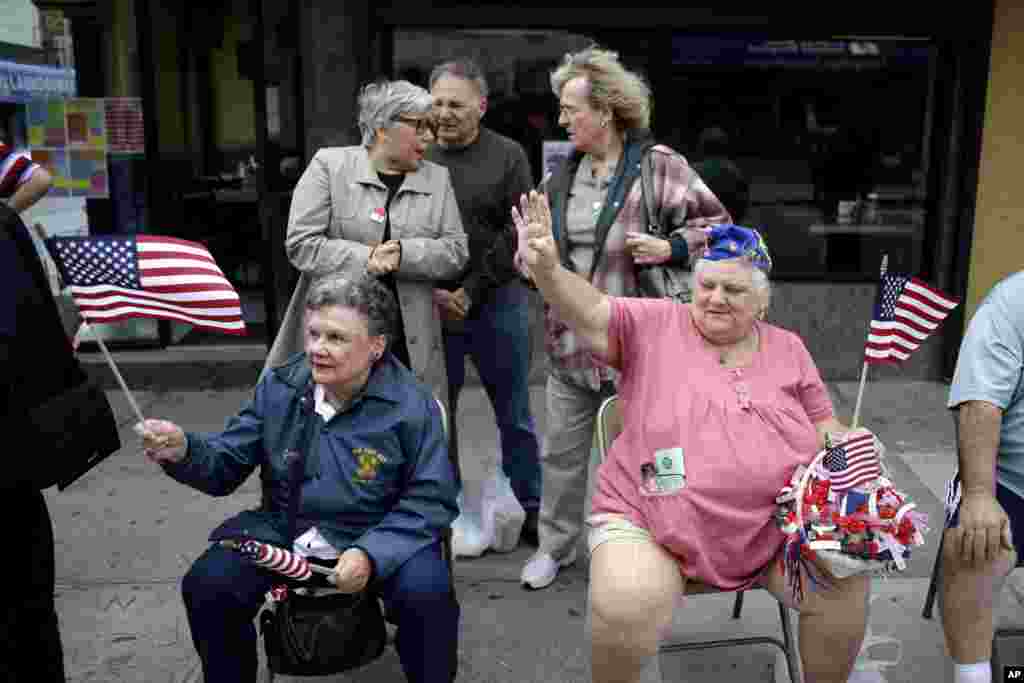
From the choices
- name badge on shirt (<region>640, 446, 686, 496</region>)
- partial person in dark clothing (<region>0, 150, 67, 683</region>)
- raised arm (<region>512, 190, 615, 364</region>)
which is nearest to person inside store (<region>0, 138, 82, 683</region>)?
partial person in dark clothing (<region>0, 150, 67, 683</region>)

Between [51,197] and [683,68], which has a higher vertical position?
[683,68]

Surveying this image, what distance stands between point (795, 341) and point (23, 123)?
17.5 ft

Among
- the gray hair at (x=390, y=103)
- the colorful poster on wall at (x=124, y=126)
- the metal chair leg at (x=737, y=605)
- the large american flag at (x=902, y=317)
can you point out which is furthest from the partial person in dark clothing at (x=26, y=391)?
the colorful poster on wall at (x=124, y=126)

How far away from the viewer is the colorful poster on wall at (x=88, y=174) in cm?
662

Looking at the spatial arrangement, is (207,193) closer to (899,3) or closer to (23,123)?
(23,123)

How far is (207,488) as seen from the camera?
294 centimetres

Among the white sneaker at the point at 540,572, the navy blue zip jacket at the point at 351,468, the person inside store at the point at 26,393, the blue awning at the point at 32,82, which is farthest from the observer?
the blue awning at the point at 32,82

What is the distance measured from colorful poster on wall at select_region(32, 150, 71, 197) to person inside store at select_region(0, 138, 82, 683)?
408cm

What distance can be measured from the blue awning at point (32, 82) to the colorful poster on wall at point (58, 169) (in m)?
0.36

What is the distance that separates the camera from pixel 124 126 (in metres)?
6.62

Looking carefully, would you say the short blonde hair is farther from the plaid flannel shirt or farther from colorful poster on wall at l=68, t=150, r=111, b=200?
colorful poster on wall at l=68, t=150, r=111, b=200

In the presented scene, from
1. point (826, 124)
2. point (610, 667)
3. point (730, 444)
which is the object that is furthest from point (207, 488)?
point (826, 124)

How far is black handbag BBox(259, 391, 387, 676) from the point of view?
272cm

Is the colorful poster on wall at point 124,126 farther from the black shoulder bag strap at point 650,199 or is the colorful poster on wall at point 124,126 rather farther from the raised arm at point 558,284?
the raised arm at point 558,284
